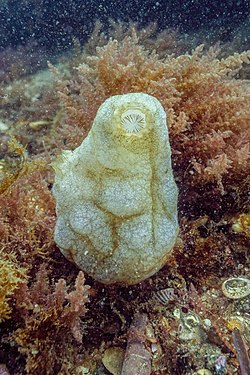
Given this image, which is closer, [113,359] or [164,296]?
[113,359]

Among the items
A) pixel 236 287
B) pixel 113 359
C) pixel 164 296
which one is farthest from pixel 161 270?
pixel 113 359

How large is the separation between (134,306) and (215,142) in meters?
1.33

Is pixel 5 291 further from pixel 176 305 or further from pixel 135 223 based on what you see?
pixel 176 305

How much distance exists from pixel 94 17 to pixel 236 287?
34.9 feet

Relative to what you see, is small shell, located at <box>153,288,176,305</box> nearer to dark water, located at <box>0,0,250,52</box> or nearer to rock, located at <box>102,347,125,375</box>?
rock, located at <box>102,347,125,375</box>

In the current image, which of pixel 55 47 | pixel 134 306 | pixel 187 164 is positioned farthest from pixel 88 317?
pixel 55 47

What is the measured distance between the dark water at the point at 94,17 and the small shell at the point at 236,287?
776 cm

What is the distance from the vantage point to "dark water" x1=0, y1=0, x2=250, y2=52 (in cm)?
905

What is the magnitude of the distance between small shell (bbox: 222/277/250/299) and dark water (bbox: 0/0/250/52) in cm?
776

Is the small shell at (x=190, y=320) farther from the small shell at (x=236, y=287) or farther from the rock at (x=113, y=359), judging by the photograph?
the rock at (x=113, y=359)

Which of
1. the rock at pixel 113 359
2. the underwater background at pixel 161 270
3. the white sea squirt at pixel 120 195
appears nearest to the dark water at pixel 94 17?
the underwater background at pixel 161 270

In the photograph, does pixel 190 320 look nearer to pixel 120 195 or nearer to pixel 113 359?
pixel 113 359

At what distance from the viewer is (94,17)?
11.0m

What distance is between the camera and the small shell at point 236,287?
91.4 inches
